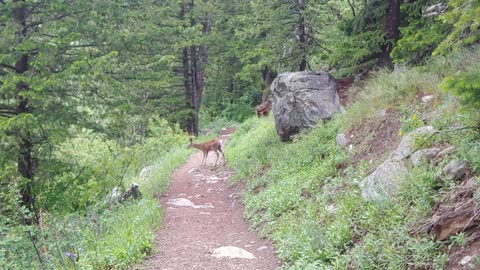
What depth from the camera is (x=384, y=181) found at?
612cm

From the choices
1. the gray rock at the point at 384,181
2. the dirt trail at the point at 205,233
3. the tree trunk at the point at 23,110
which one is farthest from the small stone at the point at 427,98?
the tree trunk at the point at 23,110

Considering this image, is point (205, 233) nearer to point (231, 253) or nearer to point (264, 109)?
point (231, 253)

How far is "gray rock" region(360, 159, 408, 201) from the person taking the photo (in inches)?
229

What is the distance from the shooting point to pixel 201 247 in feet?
23.0

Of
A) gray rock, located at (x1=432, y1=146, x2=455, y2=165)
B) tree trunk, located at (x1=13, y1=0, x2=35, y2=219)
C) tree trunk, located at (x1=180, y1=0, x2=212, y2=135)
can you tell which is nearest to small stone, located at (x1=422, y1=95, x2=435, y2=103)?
gray rock, located at (x1=432, y1=146, x2=455, y2=165)

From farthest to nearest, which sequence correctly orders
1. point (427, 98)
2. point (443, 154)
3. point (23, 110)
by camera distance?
1. point (23, 110)
2. point (427, 98)
3. point (443, 154)

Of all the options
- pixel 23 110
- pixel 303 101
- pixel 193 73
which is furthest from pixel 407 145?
pixel 193 73

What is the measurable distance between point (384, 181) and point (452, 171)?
1117mm

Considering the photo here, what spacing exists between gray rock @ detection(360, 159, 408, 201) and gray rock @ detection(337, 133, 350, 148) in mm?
2240

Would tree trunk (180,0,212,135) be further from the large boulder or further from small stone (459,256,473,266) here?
small stone (459,256,473,266)

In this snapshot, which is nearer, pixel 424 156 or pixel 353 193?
pixel 424 156

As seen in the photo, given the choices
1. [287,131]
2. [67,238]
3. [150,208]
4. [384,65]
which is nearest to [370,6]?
[384,65]

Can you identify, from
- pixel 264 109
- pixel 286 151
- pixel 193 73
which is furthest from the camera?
pixel 193 73

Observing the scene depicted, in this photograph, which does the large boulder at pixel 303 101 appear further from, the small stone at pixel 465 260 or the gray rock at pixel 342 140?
the small stone at pixel 465 260
